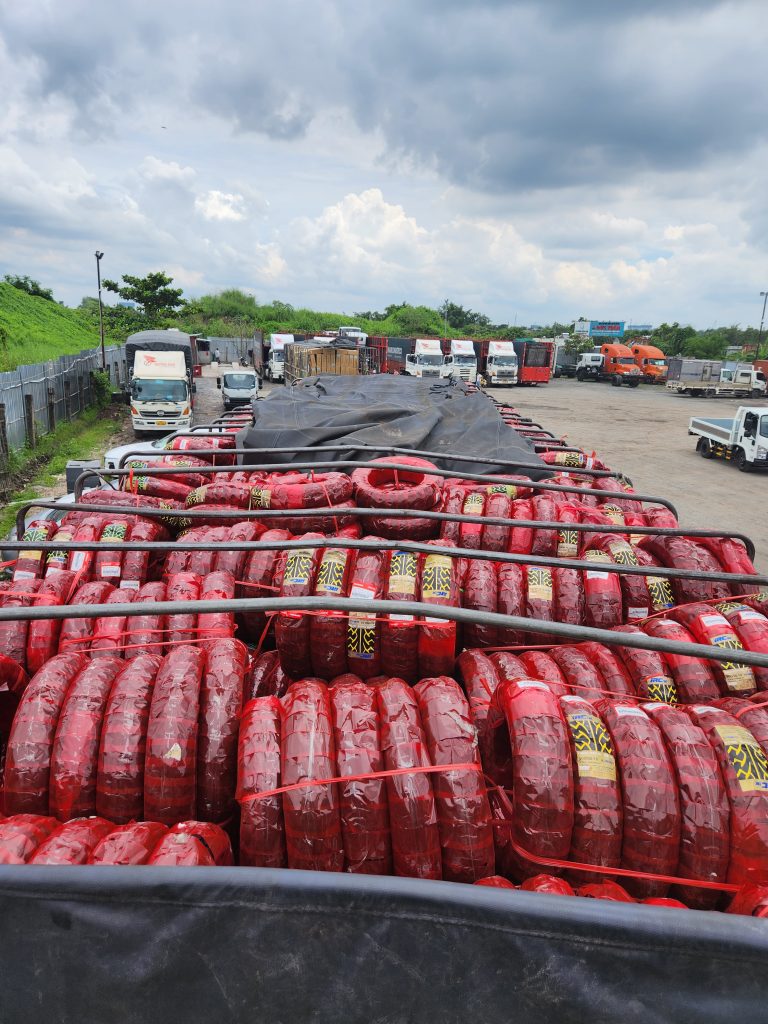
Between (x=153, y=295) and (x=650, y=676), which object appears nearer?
(x=650, y=676)

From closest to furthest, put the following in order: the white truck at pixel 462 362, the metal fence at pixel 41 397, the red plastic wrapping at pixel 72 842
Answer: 1. the red plastic wrapping at pixel 72 842
2. the metal fence at pixel 41 397
3. the white truck at pixel 462 362

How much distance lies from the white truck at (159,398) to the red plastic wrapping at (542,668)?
20.1 metres

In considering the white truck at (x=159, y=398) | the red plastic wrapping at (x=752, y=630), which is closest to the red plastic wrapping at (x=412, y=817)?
the red plastic wrapping at (x=752, y=630)

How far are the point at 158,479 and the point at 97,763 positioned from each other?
220 inches

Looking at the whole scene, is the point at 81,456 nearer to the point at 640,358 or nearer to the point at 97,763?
the point at 97,763

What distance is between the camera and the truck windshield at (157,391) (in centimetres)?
2242

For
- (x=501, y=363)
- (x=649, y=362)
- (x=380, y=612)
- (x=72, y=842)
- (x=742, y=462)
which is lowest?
(x=742, y=462)

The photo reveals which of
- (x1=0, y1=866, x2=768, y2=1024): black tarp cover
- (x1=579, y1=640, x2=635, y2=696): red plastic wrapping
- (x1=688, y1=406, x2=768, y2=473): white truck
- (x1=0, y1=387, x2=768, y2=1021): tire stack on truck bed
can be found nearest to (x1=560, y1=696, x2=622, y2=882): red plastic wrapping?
(x1=0, y1=387, x2=768, y2=1021): tire stack on truck bed

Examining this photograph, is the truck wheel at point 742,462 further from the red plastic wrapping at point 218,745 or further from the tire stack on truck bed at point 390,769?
the red plastic wrapping at point 218,745

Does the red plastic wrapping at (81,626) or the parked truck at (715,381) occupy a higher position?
the parked truck at (715,381)

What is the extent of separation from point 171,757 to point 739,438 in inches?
895

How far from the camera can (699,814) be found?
2906mm

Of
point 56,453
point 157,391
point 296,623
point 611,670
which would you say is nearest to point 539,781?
point 611,670

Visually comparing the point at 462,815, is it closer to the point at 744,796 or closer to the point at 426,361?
the point at 744,796
